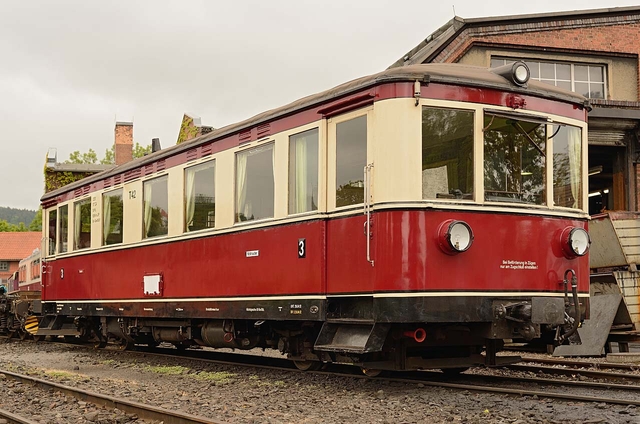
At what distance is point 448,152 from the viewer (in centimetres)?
817

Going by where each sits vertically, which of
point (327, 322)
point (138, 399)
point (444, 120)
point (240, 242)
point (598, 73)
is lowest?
point (138, 399)

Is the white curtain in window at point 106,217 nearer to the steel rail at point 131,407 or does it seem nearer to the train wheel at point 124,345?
the train wheel at point 124,345

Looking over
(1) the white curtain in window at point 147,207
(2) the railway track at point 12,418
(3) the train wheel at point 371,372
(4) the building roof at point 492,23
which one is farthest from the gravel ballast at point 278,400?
(4) the building roof at point 492,23

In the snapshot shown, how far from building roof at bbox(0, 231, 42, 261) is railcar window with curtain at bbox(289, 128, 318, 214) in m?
79.8

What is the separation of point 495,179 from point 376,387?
253 cm

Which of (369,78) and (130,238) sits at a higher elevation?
(369,78)

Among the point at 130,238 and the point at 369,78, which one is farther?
the point at 130,238

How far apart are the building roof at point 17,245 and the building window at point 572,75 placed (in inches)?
2862

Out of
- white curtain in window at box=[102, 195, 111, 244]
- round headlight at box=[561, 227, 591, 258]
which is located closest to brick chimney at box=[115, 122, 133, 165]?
white curtain in window at box=[102, 195, 111, 244]

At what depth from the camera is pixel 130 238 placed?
13047mm

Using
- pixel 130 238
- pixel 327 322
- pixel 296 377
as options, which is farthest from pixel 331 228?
pixel 130 238

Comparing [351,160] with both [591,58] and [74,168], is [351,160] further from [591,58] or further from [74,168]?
[74,168]

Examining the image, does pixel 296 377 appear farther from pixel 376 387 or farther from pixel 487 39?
pixel 487 39

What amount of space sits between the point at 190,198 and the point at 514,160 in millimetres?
4802
